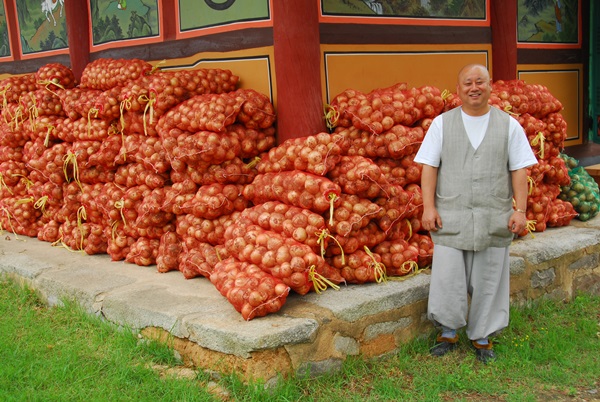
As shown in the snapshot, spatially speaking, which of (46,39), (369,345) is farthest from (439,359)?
(46,39)

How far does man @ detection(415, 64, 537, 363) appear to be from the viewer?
4.20 metres

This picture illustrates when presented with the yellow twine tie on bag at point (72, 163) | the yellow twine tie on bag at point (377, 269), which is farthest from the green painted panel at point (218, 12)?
the yellow twine tie on bag at point (377, 269)

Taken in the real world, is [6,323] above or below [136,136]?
below

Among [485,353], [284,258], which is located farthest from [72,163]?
[485,353]

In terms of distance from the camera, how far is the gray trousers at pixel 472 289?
4.36 metres

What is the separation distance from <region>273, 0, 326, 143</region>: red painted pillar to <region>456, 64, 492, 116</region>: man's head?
1265 mm

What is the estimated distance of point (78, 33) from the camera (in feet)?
22.7

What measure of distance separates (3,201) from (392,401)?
5.17 metres

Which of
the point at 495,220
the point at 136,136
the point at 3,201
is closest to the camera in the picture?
the point at 495,220

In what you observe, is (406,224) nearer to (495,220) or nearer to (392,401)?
(495,220)

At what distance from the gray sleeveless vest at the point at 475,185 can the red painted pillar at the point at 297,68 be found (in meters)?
1.19

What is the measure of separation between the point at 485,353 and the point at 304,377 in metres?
1.25

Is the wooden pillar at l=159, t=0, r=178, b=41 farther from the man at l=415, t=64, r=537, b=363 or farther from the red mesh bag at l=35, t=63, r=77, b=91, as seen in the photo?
the man at l=415, t=64, r=537, b=363

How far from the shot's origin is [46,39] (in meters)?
7.87
